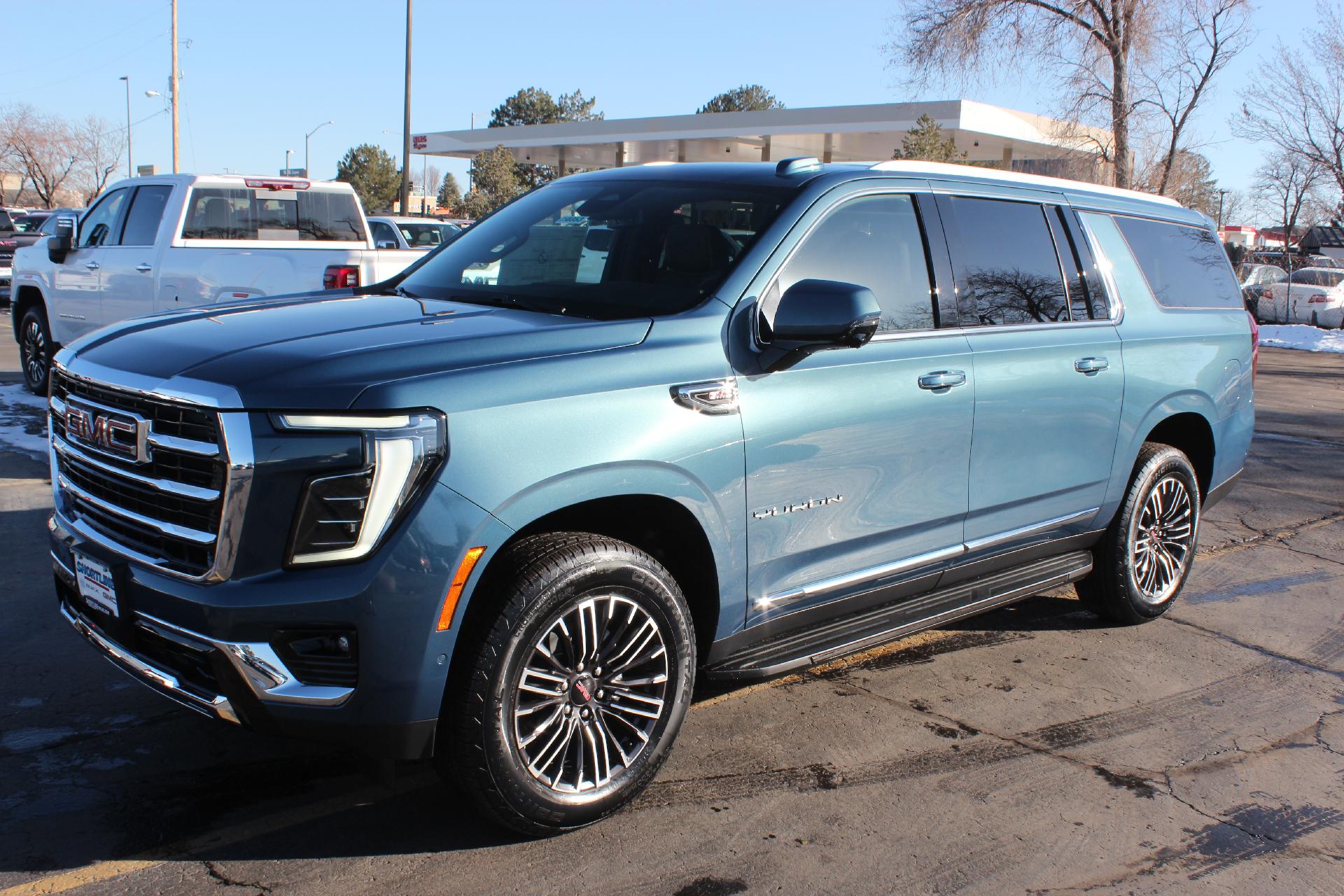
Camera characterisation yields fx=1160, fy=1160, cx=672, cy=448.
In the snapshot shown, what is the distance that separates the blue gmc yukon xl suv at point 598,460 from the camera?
296 centimetres

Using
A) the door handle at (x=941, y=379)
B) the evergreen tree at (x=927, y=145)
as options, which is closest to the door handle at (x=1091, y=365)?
the door handle at (x=941, y=379)

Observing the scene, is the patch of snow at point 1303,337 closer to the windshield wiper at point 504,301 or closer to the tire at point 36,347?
the tire at point 36,347

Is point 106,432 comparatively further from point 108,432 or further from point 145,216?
point 145,216

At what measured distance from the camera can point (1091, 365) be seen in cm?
503

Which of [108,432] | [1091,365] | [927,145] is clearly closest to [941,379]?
[1091,365]

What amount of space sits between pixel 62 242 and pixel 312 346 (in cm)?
830

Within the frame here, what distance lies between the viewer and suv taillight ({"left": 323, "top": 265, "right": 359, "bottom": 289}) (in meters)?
8.99

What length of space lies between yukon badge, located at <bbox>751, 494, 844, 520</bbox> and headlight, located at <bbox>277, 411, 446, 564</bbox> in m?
1.25

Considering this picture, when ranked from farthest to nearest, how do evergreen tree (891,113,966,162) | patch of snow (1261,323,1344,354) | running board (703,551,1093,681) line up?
patch of snow (1261,323,1344,354) < evergreen tree (891,113,966,162) < running board (703,551,1093,681)

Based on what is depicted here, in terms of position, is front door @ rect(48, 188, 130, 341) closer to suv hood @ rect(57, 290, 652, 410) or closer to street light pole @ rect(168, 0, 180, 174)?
suv hood @ rect(57, 290, 652, 410)

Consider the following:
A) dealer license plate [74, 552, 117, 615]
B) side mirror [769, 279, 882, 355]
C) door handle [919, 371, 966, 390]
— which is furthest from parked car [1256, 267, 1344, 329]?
dealer license plate [74, 552, 117, 615]

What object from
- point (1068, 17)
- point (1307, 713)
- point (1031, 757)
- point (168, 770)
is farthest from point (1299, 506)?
point (1068, 17)

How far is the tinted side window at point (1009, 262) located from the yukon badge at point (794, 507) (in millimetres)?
1062

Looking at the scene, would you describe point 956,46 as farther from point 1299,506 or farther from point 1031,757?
point 1031,757
